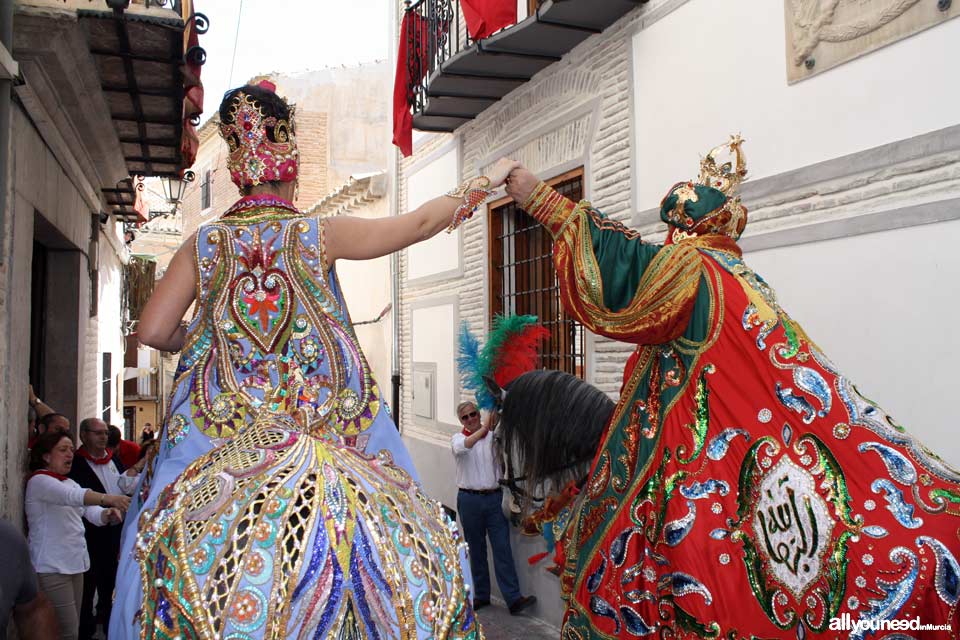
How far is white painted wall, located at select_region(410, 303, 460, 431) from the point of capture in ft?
30.6

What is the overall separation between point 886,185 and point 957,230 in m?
0.46

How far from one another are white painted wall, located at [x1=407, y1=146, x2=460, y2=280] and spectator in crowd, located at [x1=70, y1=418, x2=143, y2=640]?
4393mm

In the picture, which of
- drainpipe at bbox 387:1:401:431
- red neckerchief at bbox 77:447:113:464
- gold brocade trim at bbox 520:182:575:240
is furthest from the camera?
drainpipe at bbox 387:1:401:431

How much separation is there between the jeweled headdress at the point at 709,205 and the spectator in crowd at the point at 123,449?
5.18 meters

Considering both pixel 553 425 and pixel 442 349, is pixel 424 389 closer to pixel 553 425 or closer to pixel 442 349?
pixel 442 349

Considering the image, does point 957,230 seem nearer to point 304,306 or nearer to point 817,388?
point 817,388

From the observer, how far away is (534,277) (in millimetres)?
7602

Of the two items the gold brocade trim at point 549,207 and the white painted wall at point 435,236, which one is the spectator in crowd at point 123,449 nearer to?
the white painted wall at point 435,236

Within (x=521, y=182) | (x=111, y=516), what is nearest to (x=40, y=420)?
(x=111, y=516)

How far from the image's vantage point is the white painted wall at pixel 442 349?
30.6 ft

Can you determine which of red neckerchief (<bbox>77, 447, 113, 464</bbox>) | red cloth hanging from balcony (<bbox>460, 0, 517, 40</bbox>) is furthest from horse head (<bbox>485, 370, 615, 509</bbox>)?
red cloth hanging from balcony (<bbox>460, 0, 517, 40</bbox>)

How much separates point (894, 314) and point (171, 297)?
3.04 metres

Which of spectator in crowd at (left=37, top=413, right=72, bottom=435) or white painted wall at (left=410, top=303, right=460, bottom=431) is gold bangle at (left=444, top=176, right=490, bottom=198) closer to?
spectator in crowd at (left=37, top=413, right=72, bottom=435)

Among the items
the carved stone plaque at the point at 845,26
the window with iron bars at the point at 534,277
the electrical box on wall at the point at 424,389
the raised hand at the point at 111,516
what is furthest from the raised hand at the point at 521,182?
the electrical box on wall at the point at 424,389
